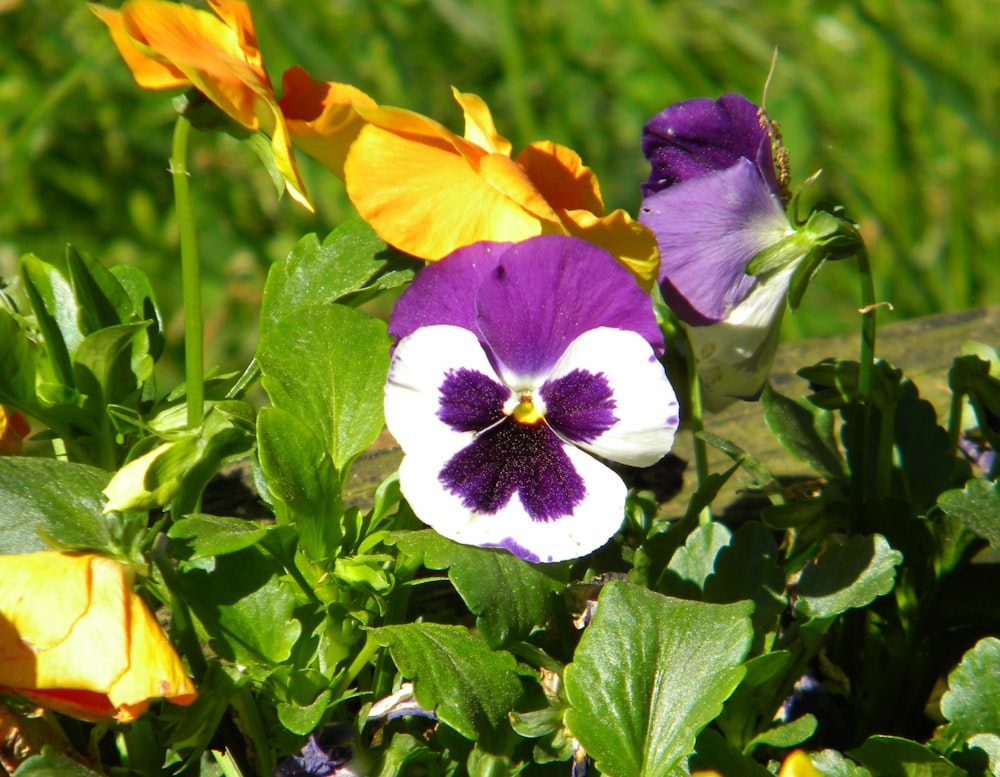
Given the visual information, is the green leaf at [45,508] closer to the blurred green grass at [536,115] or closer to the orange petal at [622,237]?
the orange petal at [622,237]

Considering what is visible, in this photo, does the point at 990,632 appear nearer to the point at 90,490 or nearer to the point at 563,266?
the point at 563,266

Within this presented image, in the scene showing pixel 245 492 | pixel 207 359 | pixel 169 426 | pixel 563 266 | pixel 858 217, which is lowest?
pixel 207 359

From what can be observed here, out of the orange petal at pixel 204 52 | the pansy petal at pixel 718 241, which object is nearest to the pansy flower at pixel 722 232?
the pansy petal at pixel 718 241

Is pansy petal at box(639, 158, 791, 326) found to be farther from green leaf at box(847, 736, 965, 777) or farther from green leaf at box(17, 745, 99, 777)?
green leaf at box(17, 745, 99, 777)

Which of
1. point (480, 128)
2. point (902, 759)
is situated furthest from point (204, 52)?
point (902, 759)

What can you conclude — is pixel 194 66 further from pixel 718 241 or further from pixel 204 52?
pixel 718 241

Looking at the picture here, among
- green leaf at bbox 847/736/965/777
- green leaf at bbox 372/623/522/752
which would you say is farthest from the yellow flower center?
green leaf at bbox 847/736/965/777

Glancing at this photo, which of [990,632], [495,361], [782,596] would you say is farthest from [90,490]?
[990,632]
